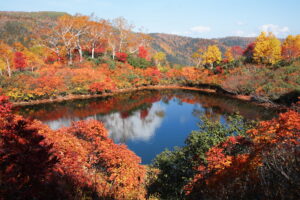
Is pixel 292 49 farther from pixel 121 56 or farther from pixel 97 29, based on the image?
pixel 97 29

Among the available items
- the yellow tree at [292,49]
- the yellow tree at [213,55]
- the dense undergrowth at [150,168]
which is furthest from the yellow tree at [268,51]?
the dense undergrowth at [150,168]

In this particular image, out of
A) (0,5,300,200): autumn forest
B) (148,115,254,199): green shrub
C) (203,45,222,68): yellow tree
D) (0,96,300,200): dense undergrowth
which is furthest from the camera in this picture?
(203,45,222,68): yellow tree

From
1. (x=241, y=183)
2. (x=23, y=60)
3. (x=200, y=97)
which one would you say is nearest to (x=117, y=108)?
(x=200, y=97)

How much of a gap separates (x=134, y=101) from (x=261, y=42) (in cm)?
3449

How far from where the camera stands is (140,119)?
28797 mm

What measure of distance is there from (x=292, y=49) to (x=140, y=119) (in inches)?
1659

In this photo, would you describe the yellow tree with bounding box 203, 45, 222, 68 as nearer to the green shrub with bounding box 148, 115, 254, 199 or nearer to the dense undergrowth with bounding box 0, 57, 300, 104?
the dense undergrowth with bounding box 0, 57, 300, 104

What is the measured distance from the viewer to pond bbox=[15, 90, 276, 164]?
848 inches

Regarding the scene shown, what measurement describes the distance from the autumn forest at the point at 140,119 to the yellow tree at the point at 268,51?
0.77 feet

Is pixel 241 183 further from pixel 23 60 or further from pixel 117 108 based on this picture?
pixel 23 60

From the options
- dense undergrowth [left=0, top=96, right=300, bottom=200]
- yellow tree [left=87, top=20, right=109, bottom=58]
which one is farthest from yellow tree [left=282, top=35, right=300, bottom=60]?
dense undergrowth [left=0, top=96, right=300, bottom=200]

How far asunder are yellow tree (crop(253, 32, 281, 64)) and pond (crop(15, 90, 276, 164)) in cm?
1672

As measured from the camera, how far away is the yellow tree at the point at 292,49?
156 feet

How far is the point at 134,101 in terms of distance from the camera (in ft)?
Result: 127
